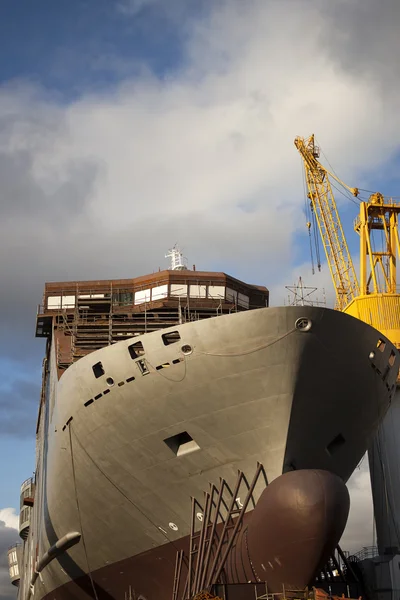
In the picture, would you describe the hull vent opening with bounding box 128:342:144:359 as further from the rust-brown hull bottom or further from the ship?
the rust-brown hull bottom

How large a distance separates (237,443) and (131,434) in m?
3.36

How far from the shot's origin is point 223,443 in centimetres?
2058

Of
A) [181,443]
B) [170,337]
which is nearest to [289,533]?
[181,443]

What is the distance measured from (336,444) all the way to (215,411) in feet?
14.4

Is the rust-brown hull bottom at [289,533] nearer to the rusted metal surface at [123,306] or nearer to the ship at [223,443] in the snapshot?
the ship at [223,443]

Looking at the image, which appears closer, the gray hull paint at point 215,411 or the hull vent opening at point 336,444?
the gray hull paint at point 215,411

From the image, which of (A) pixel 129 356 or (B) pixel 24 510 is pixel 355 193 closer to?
(A) pixel 129 356

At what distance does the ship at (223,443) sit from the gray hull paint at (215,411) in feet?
0.13

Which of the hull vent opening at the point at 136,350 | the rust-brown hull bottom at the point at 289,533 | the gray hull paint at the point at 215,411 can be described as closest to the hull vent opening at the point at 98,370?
the gray hull paint at the point at 215,411

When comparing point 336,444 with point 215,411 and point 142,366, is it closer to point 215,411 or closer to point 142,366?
point 215,411

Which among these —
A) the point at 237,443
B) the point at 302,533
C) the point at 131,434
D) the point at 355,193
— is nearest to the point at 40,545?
the point at 131,434

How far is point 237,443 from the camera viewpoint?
67.2 feet

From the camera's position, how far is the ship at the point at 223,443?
A: 1888 centimetres

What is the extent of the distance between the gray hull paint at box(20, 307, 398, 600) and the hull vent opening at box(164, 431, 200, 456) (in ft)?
0.56
